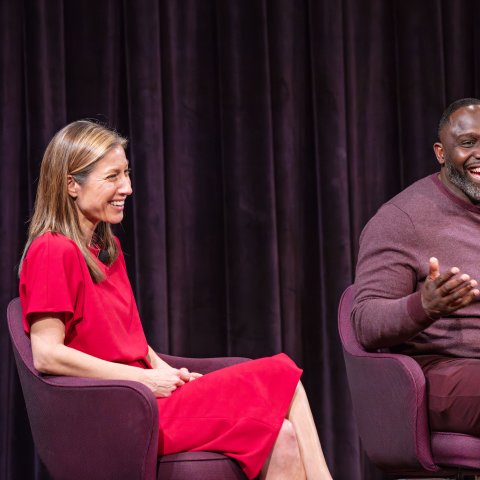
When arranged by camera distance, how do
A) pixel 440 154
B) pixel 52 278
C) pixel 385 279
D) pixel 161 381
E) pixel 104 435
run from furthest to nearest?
pixel 440 154, pixel 385 279, pixel 161 381, pixel 52 278, pixel 104 435

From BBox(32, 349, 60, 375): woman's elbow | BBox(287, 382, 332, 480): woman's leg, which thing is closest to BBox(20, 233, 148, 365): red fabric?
BBox(32, 349, 60, 375): woman's elbow

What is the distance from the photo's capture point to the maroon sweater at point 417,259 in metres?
2.66

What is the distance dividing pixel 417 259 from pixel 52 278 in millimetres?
1165

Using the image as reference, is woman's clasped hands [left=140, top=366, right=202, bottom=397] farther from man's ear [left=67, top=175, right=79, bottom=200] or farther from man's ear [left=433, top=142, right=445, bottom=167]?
man's ear [left=433, top=142, right=445, bottom=167]

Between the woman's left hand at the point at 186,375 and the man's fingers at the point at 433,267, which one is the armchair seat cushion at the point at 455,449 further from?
the woman's left hand at the point at 186,375

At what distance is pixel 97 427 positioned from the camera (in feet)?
7.16

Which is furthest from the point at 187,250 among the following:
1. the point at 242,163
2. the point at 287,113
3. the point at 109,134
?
the point at 109,134

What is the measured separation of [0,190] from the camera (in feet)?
11.1

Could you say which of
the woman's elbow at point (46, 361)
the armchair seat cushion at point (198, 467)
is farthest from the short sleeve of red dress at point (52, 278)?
the armchair seat cushion at point (198, 467)

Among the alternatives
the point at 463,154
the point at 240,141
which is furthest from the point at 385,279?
the point at 240,141

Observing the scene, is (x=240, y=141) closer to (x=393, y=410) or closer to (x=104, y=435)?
(x=393, y=410)

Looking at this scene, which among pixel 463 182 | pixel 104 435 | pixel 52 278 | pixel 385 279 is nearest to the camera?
pixel 104 435

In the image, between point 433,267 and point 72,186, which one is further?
point 72,186

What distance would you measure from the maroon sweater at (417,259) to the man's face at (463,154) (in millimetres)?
52
